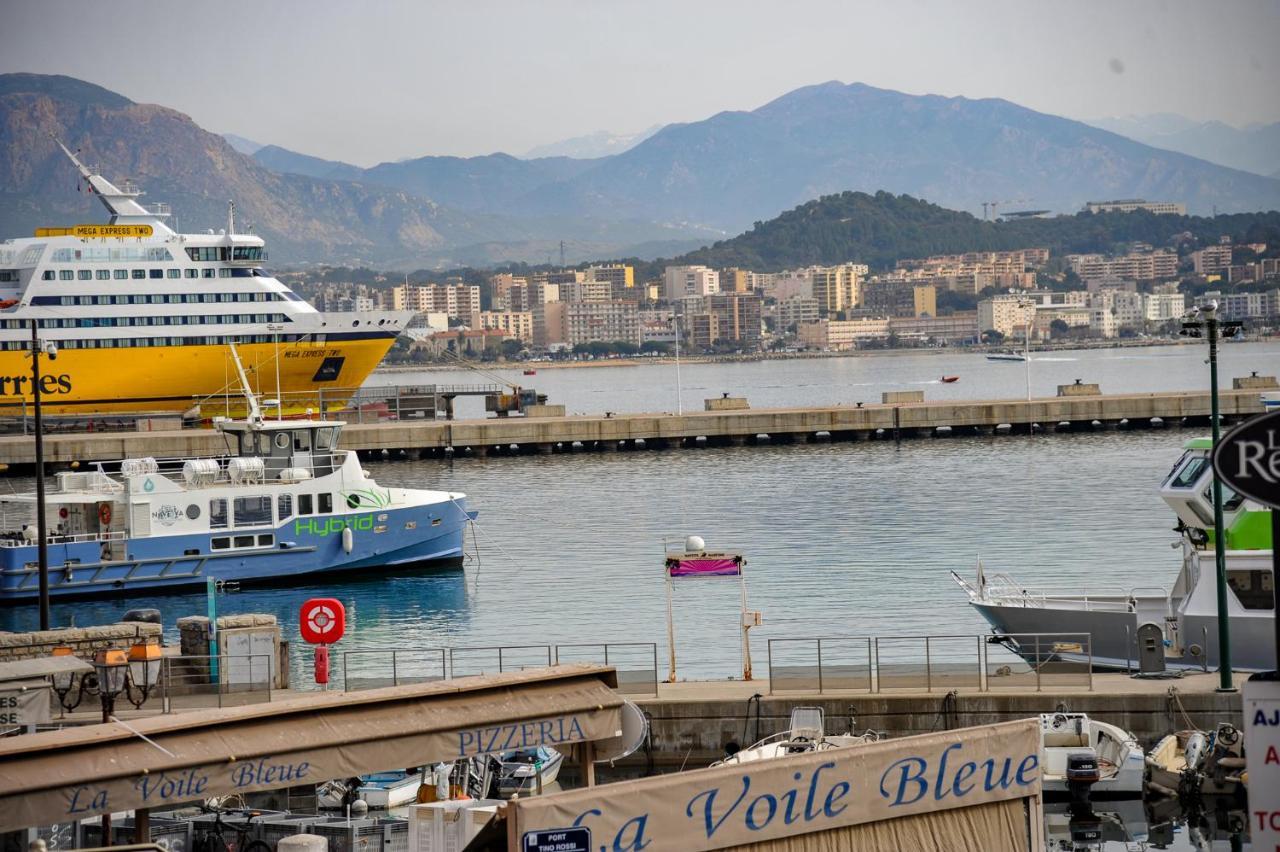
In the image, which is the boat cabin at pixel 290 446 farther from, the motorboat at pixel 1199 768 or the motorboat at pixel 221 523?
the motorboat at pixel 1199 768

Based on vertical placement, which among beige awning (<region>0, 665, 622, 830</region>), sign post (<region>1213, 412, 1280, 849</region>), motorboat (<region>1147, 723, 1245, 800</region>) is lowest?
motorboat (<region>1147, 723, 1245, 800</region>)

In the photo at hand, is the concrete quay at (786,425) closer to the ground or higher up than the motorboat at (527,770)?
higher up

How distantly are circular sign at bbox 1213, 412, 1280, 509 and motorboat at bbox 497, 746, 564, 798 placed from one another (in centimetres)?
947

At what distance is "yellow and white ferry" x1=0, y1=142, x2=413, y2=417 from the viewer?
246ft

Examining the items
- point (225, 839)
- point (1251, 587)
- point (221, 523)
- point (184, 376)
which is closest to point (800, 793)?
point (225, 839)

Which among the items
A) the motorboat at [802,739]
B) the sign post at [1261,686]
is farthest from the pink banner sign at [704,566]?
the sign post at [1261,686]

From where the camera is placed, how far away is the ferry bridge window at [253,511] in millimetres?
35031

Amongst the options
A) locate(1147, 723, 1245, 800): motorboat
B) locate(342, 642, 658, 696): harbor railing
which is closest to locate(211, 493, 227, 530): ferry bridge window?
locate(342, 642, 658, 696): harbor railing

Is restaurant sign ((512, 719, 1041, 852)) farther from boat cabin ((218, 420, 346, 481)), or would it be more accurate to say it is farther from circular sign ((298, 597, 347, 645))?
boat cabin ((218, 420, 346, 481))

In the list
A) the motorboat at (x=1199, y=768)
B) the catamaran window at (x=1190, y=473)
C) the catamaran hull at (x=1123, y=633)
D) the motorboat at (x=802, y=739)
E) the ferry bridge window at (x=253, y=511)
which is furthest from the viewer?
the ferry bridge window at (x=253, y=511)

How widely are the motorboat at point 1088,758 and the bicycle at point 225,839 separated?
7.37 m

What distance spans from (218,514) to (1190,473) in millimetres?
20115

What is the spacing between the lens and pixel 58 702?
1759 centimetres

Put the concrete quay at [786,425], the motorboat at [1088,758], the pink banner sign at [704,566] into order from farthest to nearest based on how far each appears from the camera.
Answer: the concrete quay at [786,425]
the pink banner sign at [704,566]
the motorboat at [1088,758]
